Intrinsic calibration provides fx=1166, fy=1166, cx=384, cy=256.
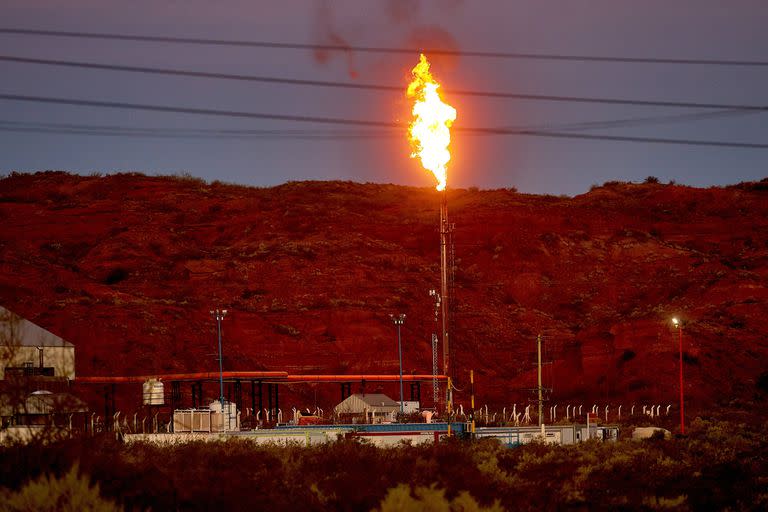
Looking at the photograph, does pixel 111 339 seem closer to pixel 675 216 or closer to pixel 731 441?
pixel 731 441

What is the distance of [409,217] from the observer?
127312 millimetres

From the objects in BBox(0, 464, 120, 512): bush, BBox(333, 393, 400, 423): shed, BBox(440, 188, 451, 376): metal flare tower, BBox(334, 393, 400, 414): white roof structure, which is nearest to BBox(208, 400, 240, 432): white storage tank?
BBox(440, 188, 451, 376): metal flare tower

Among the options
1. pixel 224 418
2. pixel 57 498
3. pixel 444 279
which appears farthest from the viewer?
pixel 444 279

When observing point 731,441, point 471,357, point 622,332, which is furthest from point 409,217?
point 731,441

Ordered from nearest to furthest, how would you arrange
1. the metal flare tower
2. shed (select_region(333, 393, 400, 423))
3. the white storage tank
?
the white storage tank → the metal flare tower → shed (select_region(333, 393, 400, 423))

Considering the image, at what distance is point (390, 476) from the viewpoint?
3066 cm

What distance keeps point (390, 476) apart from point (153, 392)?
26.4 metres

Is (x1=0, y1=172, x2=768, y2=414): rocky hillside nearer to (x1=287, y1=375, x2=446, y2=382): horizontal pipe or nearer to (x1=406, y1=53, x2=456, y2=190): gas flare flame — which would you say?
(x1=287, y1=375, x2=446, y2=382): horizontal pipe

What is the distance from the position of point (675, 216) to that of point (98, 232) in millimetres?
62802

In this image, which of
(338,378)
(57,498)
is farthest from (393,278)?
(57,498)

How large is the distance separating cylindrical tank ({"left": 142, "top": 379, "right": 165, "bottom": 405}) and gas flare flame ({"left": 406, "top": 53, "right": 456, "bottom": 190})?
16.7 m

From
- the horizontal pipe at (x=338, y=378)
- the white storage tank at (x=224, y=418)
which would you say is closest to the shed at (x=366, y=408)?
the horizontal pipe at (x=338, y=378)

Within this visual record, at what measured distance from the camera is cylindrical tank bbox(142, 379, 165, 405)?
54.6 m

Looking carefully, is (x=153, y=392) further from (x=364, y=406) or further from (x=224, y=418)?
(x=364, y=406)
